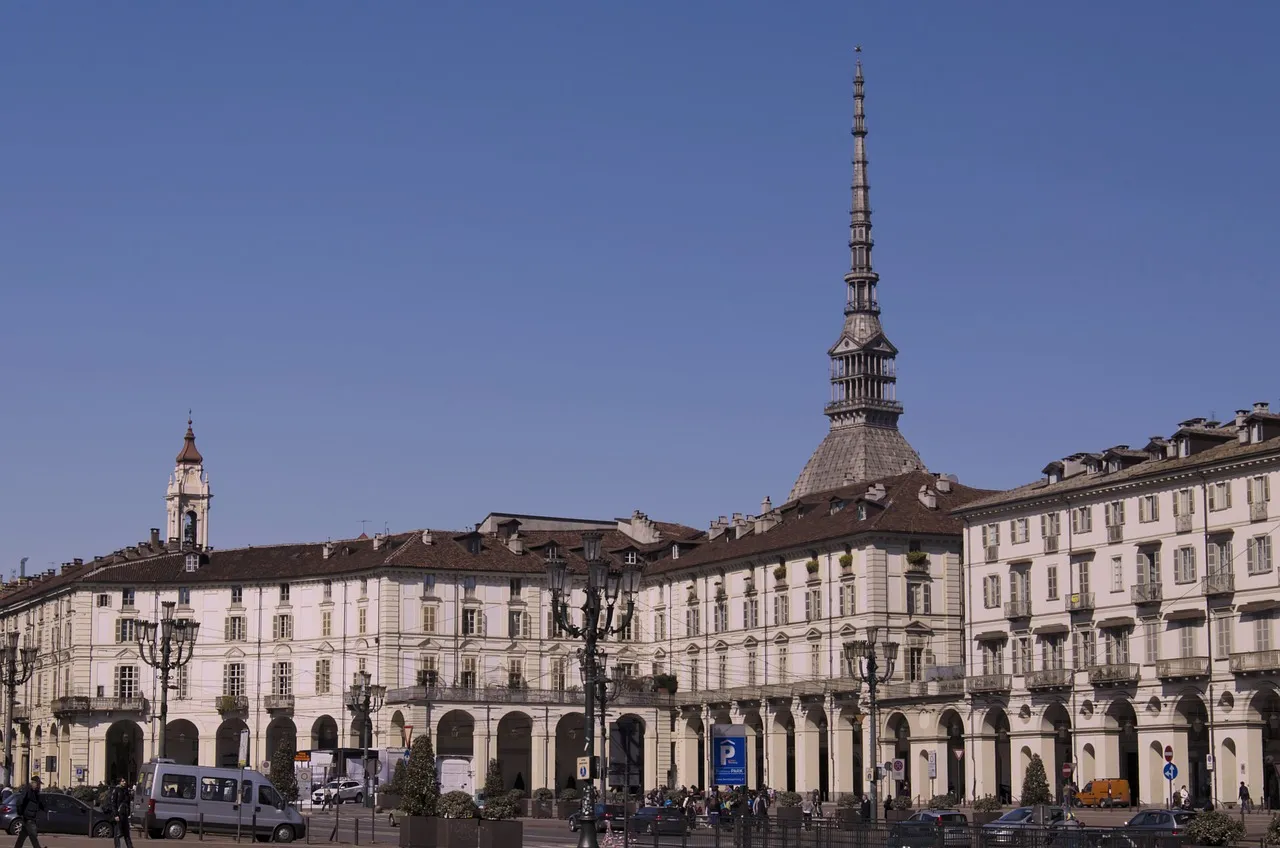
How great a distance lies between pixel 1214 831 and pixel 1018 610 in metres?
44.8

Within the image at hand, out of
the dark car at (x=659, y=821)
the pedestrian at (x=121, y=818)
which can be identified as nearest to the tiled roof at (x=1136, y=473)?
the dark car at (x=659, y=821)

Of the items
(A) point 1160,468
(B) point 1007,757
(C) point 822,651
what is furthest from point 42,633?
(A) point 1160,468

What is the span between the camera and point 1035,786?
8562 centimetres

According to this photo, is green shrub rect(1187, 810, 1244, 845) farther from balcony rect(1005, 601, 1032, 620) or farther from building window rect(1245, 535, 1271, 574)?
balcony rect(1005, 601, 1032, 620)

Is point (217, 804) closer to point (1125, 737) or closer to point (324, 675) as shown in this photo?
point (1125, 737)

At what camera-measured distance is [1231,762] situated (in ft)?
273

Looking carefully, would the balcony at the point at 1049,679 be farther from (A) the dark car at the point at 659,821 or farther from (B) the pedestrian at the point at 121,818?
(B) the pedestrian at the point at 121,818

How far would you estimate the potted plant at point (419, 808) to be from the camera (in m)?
54.1

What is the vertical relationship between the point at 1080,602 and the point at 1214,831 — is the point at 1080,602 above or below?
above

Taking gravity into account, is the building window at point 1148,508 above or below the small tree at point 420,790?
above

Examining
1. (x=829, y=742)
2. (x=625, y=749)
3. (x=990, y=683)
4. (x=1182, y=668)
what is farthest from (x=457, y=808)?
(x=829, y=742)

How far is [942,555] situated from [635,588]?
191ft

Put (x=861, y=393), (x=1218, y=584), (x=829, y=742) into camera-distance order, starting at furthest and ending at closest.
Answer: (x=861, y=393), (x=829, y=742), (x=1218, y=584)

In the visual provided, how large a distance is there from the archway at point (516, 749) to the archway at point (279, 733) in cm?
1177
